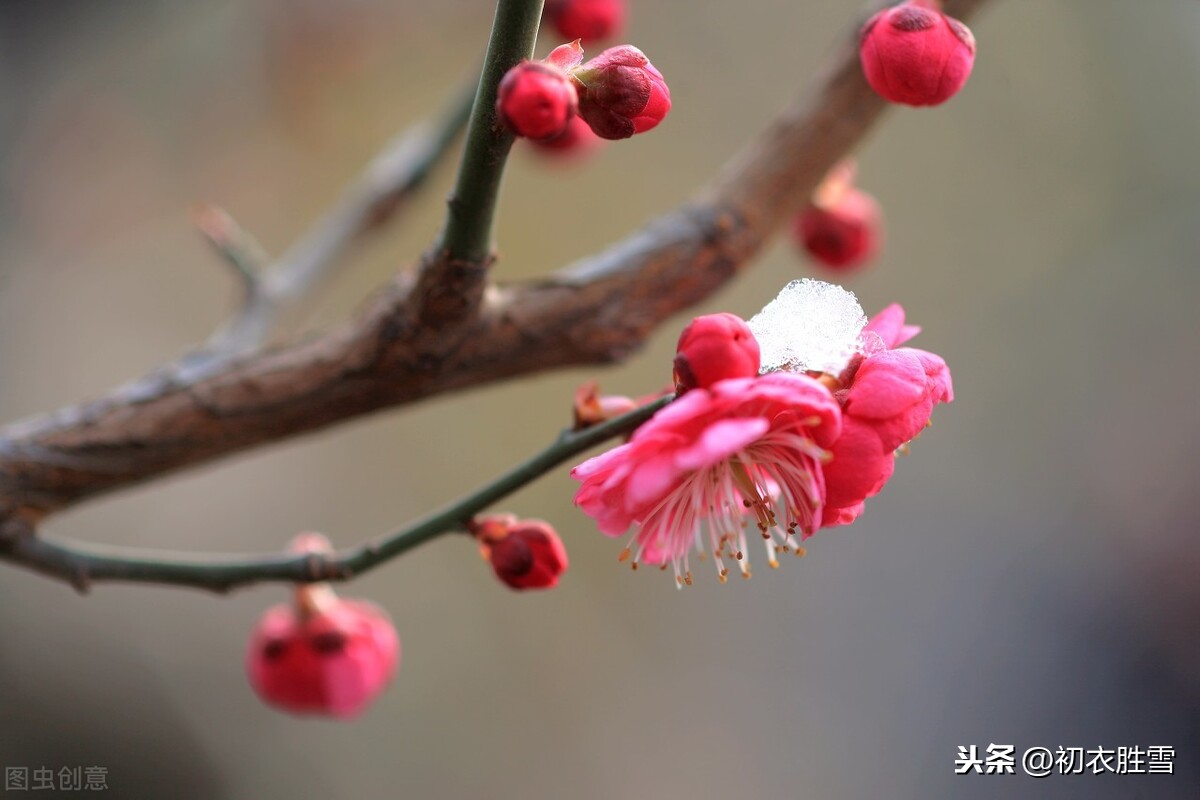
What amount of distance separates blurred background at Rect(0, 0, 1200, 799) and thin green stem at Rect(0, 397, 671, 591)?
149 centimetres

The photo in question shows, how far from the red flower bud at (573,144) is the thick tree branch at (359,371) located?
0.21 meters

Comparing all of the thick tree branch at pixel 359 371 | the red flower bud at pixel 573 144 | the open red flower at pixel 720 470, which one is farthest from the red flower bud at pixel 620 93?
the red flower bud at pixel 573 144

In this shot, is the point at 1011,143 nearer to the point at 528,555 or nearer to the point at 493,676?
the point at 493,676

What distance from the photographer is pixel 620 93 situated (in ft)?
1.76

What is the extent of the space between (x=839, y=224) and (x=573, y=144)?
0.33m

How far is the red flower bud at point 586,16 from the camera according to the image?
3.59 feet

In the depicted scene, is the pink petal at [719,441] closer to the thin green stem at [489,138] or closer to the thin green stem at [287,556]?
the thin green stem at [287,556]

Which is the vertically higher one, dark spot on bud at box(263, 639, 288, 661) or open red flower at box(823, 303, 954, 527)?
dark spot on bud at box(263, 639, 288, 661)

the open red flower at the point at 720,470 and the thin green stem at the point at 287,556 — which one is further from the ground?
the thin green stem at the point at 287,556

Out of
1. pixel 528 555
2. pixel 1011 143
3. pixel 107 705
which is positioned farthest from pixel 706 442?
pixel 1011 143

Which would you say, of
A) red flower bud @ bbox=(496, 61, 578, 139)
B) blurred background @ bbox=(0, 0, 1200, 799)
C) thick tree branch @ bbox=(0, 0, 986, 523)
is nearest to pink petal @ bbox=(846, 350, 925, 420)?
red flower bud @ bbox=(496, 61, 578, 139)

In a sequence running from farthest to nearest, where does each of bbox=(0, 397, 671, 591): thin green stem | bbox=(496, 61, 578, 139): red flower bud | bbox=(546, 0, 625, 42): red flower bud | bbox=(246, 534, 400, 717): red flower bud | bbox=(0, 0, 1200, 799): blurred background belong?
1. bbox=(0, 0, 1200, 799): blurred background
2. bbox=(546, 0, 625, 42): red flower bud
3. bbox=(246, 534, 400, 717): red flower bud
4. bbox=(0, 397, 671, 591): thin green stem
5. bbox=(496, 61, 578, 139): red flower bud

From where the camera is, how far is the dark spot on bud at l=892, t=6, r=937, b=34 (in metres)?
0.66

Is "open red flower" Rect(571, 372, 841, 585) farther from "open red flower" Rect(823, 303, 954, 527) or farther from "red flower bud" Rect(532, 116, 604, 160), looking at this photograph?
"red flower bud" Rect(532, 116, 604, 160)
